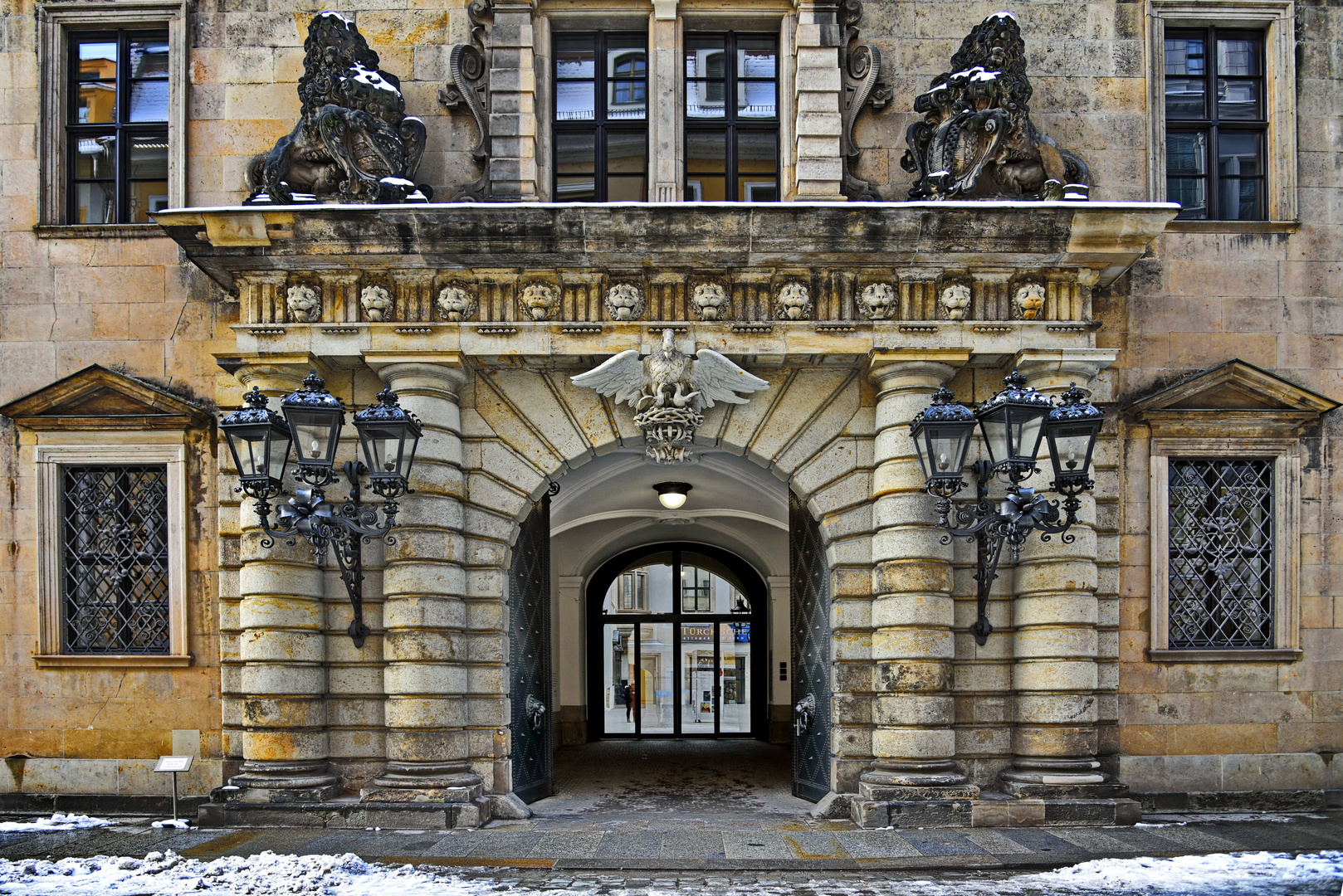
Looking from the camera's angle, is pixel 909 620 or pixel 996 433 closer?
pixel 996 433

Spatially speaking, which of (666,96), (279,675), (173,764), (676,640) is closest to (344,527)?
(279,675)

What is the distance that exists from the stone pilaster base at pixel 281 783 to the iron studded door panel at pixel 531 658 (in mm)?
1709

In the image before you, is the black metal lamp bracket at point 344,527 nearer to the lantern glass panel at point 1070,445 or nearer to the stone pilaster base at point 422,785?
the stone pilaster base at point 422,785

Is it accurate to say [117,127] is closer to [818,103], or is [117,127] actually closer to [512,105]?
[512,105]

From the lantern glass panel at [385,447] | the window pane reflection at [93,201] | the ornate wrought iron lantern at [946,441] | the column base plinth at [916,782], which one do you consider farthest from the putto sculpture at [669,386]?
the window pane reflection at [93,201]

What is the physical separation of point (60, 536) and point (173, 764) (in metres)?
2.66

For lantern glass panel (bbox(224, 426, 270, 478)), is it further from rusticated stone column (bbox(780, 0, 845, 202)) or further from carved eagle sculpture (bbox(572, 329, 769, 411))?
rusticated stone column (bbox(780, 0, 845, 202))

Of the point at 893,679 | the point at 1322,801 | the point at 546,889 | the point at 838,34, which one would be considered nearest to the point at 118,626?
the point at 546,889

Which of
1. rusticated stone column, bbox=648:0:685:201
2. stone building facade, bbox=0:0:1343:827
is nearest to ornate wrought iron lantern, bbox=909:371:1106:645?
stone building facade, bbox=0:0:1343:827

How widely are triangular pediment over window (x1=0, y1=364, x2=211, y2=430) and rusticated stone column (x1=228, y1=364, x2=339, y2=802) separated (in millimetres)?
1408

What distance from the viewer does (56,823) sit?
9.42 meters

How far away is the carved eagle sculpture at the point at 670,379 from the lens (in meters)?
9.27

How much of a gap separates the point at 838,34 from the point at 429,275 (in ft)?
14.3

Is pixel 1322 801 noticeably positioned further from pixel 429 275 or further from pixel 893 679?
pixel 429 275
